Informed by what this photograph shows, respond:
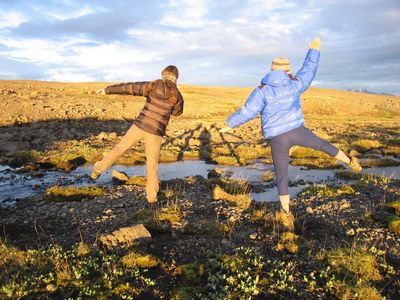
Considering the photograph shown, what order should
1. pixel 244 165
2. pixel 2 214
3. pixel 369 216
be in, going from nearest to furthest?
pixel 369 216, pixel 2 214, pixel 244 165

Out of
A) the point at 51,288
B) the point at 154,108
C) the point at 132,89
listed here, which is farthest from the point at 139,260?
the point at 132,89

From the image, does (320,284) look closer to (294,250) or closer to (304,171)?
(294,250)

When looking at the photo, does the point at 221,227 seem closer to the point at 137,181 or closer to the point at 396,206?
the point at 396,206

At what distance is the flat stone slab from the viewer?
5812 millimetres

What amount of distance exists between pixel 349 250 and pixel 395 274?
710 mm

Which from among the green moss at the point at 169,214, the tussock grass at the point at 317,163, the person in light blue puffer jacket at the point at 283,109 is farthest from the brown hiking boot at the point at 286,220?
the tussock grass at the point at 317,163

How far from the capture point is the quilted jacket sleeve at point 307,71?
20.9 ft

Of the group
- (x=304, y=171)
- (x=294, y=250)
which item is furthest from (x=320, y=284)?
(x=304, y=171)

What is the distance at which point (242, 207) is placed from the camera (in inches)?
340

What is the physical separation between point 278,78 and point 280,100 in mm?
430

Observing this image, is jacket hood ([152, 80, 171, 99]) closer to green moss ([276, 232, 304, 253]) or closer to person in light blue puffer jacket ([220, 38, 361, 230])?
person in light blue puffer jacket ([220, 38, 361, 230])

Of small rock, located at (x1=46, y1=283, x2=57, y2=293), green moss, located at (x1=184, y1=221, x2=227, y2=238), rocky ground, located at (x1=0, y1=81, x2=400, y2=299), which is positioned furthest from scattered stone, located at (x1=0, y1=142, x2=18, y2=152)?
small rock, located at (x1=46, y1=283, x2=57, y2=293)

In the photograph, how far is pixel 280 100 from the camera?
634 centimetres

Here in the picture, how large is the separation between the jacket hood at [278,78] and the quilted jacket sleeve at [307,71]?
21 cm
